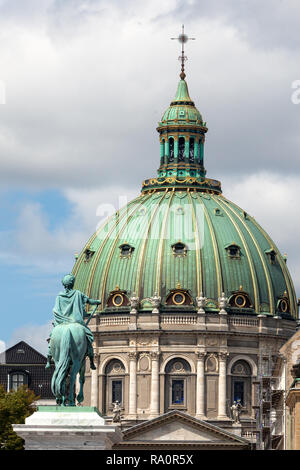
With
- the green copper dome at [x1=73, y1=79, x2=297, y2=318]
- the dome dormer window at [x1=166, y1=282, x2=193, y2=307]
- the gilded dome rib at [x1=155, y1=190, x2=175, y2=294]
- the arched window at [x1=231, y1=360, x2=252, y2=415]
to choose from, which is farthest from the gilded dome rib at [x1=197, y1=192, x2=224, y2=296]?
the arched window at [x1=231, y1=360, x2=252, y2=415]

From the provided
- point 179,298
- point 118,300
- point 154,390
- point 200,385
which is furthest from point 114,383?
point 179,298

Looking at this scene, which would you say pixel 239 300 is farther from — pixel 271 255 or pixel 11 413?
pixel 11 413

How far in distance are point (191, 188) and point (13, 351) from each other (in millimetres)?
25946

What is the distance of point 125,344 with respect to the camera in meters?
161

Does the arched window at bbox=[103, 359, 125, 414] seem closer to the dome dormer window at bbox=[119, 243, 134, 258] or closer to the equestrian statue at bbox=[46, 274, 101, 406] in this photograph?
the dome dormer window at bbox=[119, 243, 134, 258]

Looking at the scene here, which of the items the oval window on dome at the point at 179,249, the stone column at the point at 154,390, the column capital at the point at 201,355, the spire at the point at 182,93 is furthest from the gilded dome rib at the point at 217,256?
the spire at the point at 182,93

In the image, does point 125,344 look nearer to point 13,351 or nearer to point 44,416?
point 13,351

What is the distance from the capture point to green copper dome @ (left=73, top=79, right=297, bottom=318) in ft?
531

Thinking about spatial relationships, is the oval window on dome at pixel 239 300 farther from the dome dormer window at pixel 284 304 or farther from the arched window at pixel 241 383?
the arched window at pixel 241 383

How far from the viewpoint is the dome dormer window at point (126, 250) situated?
531ft

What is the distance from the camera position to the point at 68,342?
43.2 metres

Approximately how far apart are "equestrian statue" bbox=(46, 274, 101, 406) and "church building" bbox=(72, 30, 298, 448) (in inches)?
4435

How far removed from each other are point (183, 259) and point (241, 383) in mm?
13428

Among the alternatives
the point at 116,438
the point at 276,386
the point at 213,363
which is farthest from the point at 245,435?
the point at 116,438
